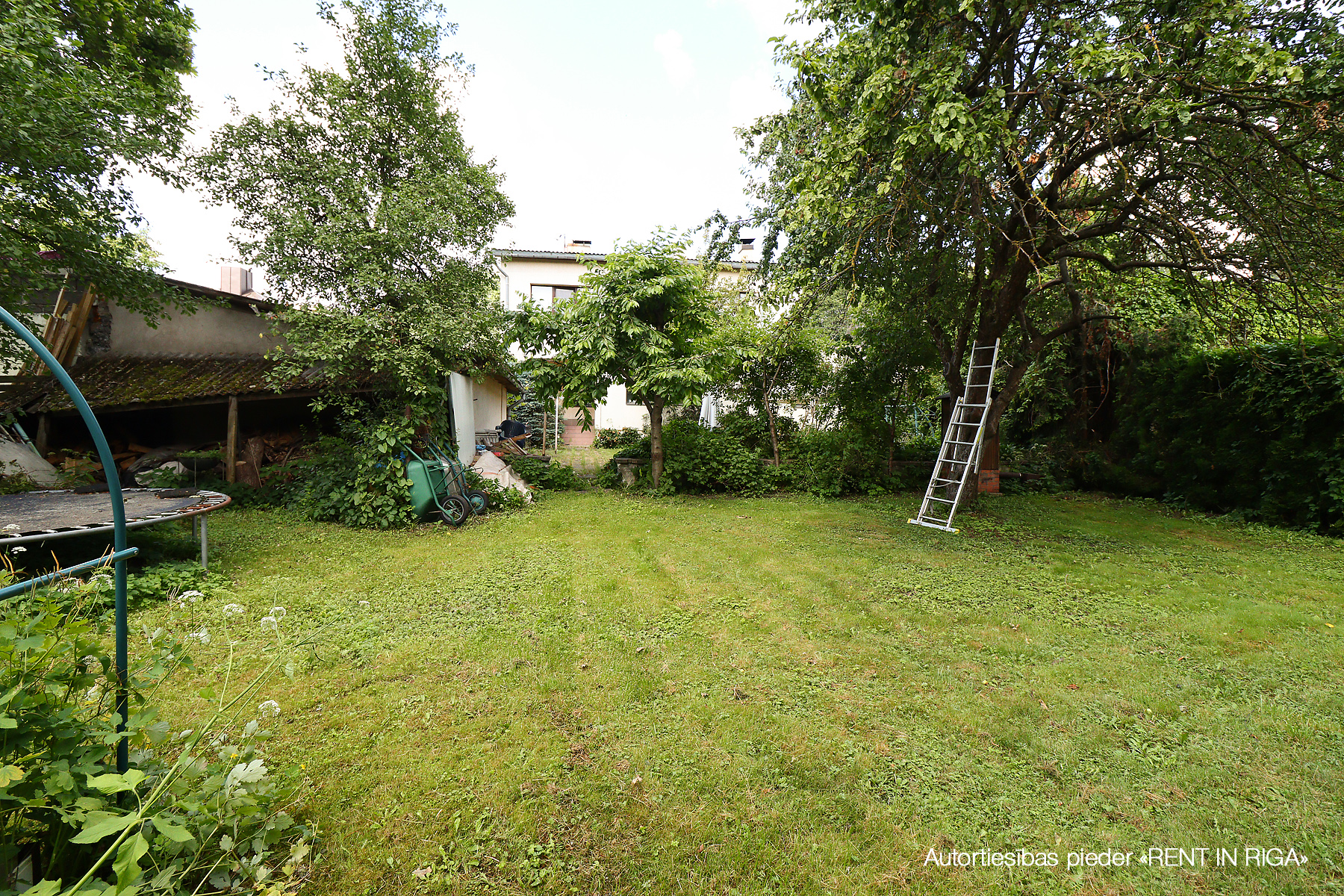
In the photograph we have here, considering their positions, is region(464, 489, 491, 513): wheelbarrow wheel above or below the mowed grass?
above

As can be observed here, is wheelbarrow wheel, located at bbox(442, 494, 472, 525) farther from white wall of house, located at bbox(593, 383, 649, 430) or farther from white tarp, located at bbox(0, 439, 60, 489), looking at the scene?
white wall of house, located at bbox(593, 383, 649, 430)

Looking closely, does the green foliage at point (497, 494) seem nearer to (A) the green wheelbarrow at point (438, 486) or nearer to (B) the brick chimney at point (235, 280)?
(A) the green wheelbarrow at point (438, 486)

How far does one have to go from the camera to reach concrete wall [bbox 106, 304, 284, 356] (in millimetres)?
8000

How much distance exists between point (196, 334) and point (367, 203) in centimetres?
442

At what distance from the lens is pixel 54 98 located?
185 inches

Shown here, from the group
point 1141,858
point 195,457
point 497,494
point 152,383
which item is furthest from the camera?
point 497,494

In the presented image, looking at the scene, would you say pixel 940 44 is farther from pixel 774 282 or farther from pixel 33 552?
pixel 33 552

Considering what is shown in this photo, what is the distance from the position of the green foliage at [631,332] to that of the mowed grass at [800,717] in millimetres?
3716

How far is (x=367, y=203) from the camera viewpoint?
21.7 ft

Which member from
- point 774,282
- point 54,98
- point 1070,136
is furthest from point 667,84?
point 54,98

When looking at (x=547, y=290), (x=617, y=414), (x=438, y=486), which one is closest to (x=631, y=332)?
(x=438, y=486)

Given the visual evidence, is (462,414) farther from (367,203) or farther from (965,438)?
(965,438)

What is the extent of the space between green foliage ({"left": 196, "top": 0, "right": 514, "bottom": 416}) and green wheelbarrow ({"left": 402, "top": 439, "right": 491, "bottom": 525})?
2.25ft

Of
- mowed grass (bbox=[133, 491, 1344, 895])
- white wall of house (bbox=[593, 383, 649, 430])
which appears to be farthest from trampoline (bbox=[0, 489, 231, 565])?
white wall of house (bbox=[593, 383, 649, 430])
